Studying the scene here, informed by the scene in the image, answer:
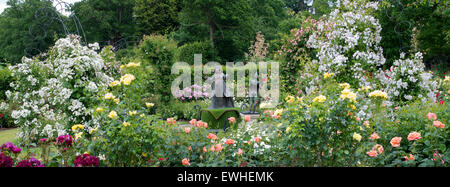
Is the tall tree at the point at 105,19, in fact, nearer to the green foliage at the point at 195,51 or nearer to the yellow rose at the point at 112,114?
the green foliage at the point at 195,51

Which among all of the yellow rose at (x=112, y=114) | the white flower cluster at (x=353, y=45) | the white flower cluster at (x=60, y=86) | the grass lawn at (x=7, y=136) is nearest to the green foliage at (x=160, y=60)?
the grass lawn at (x=7, y=136)

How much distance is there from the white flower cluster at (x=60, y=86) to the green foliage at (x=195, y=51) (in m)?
13.4

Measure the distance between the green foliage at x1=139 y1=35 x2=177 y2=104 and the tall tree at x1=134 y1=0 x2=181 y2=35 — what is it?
13841mm

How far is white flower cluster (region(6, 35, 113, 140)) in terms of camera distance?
4.16 meters

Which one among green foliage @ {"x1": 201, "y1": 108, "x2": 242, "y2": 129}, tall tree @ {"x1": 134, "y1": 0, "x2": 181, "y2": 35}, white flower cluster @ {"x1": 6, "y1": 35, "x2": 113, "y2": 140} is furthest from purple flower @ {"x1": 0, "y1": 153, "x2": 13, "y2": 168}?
tall tree @ {"x1": 134, "y1": 0, "x2": 181, "y2": 35}

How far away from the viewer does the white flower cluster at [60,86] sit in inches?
164

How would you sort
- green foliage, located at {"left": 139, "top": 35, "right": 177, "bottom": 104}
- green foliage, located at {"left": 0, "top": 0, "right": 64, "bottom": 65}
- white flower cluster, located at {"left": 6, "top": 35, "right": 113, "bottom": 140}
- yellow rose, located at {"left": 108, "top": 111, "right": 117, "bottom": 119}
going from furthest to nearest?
green foliage, located at {"left": 0, "top": 0, "right": 64, "bottom": 65}
green foliage, located at {"left": 139, "top": 35, "right": 177, "bottom": 104}
white flower cluster, located at {"left": 6, "top": 35, "right": 113, "bottom": 140}
yellow rose, located at {"left": 108, "top": 111, "right": 117, "bottom": 119}

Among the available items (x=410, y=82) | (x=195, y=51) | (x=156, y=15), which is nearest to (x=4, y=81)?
(x=410, y=82)

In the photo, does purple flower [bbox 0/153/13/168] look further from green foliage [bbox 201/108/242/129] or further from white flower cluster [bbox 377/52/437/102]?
white flower cluster [bbox 377/52/437/102]

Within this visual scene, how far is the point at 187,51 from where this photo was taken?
19047mm

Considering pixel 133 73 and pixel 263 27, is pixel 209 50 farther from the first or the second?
pixel 133 73
